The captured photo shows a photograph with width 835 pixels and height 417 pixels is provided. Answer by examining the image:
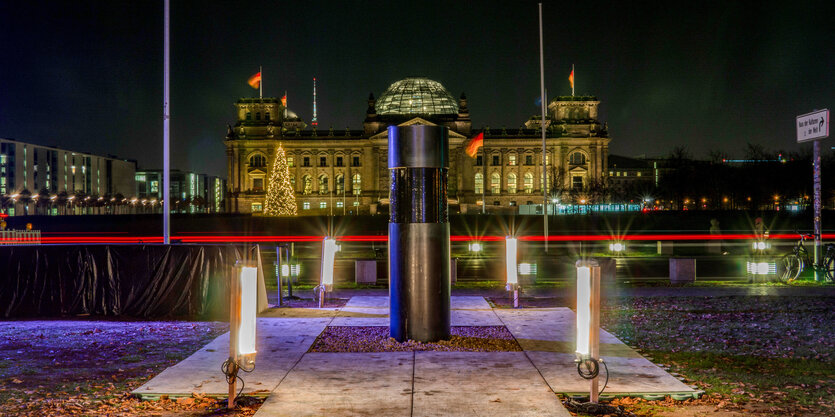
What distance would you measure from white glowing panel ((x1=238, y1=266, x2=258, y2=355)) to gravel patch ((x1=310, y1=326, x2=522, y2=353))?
2568 mm

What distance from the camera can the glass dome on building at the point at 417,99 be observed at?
13075cm

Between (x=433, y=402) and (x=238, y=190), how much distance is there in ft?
409

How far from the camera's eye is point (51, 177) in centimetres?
16362

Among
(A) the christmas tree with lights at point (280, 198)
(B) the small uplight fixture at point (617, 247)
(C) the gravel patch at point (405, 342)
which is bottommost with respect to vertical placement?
(C) the gravel patch at point (405, 342)

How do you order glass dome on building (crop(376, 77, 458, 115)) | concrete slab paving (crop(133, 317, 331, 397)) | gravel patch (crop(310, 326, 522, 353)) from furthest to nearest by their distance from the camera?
glass dome on building (crop(376, 77, 458, 115)), gravel patch (crop(310, 326, 522, 353)), concrete slab paving (crop(133, 317, 331, 397))

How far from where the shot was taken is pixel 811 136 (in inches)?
832

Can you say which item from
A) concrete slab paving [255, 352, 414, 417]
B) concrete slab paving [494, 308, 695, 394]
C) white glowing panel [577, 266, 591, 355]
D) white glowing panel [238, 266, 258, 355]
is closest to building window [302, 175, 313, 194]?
concrete slab paving [494, 308, 695, 394]

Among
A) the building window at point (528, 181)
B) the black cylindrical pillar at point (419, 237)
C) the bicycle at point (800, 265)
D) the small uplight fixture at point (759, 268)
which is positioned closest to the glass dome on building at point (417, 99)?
the building window at point (528, 181)

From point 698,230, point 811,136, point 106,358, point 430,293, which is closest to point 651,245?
point 811,136

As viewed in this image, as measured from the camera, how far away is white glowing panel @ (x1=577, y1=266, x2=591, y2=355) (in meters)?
7.56

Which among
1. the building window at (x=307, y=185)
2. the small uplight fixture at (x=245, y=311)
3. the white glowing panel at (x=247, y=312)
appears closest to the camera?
the small uplight fixture at (x=245, y=311)

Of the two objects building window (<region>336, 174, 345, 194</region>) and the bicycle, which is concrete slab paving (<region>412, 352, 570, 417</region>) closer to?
the bicycle

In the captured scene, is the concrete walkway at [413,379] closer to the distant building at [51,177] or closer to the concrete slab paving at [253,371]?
the concrete slab paving at [253,371]

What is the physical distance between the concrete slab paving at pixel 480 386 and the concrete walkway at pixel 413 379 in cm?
1
